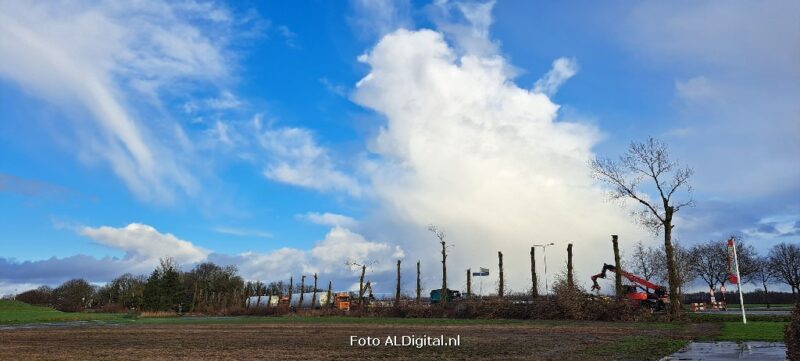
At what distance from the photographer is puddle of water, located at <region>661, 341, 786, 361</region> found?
12172 millimetres

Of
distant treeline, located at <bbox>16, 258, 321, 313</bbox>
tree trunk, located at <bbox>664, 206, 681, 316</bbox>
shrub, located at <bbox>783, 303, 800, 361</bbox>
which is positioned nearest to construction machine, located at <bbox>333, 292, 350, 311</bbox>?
distant treeline, located at <bbox>16, 258, 321, 313</bbox>

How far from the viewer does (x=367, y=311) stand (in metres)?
58.7

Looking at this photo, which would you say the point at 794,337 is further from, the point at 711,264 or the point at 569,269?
the point at 711,264

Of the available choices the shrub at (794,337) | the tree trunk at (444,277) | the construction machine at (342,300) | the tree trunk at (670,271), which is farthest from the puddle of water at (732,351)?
the construction machine at (342,300)

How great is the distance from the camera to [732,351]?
1368cm

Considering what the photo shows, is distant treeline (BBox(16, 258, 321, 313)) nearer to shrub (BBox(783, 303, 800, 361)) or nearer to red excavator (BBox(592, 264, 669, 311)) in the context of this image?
red excavator (BBox(592, 264, 669, 311))

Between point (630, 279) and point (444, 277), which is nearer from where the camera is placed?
point (630, 279)

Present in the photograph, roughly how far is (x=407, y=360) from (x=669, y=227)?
31.4m

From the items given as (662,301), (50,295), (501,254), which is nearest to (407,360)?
(662,301)

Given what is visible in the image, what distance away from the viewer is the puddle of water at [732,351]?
479 inches

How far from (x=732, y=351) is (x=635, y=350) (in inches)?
93.1

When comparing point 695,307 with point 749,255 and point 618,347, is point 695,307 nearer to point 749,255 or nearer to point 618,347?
point 749,255

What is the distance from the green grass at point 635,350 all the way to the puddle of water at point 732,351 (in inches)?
14.1

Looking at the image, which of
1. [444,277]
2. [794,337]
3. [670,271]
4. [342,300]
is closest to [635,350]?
[794,337]
